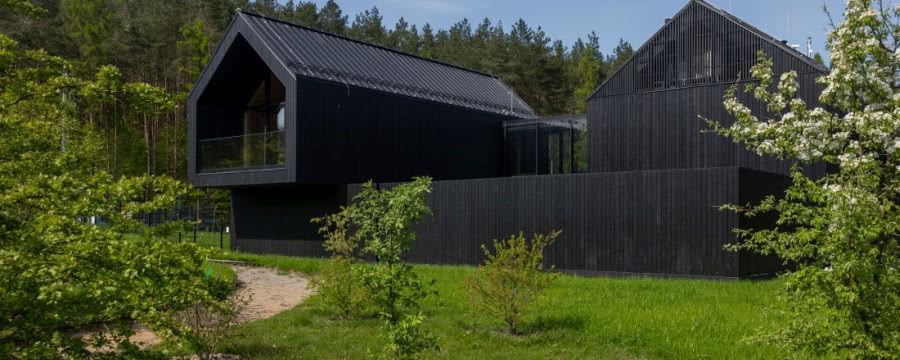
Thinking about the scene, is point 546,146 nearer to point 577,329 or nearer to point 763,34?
point 763,34

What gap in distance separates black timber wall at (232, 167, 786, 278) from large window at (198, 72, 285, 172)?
2607 millimetres

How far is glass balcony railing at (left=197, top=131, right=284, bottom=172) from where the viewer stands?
19.0 meters

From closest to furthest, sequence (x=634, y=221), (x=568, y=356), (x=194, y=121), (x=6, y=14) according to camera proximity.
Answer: (x=568, y=356), (x=634, y=221), (x=194, y=121), (x=6, y=14)

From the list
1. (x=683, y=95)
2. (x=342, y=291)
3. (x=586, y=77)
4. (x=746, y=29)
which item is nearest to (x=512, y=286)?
(x=342, y=291)

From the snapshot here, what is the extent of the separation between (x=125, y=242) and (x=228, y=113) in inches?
736

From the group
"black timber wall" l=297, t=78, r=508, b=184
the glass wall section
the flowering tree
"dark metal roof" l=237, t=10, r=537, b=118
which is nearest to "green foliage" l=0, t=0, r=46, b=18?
the flowering tree

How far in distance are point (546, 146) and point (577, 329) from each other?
15.5 meters

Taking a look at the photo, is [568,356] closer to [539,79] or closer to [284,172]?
[284,172]

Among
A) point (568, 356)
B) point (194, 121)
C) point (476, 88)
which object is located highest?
point (476, 88)

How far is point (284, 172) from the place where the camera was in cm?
1848

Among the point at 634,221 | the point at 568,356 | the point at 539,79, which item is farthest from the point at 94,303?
the point at 539,79

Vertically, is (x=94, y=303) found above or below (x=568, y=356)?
above

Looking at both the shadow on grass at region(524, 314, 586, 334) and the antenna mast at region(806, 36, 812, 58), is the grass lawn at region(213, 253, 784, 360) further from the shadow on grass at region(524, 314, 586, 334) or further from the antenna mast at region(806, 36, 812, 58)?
the antenna mast at region(806, 36, 812, 58)

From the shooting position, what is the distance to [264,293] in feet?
41.8
